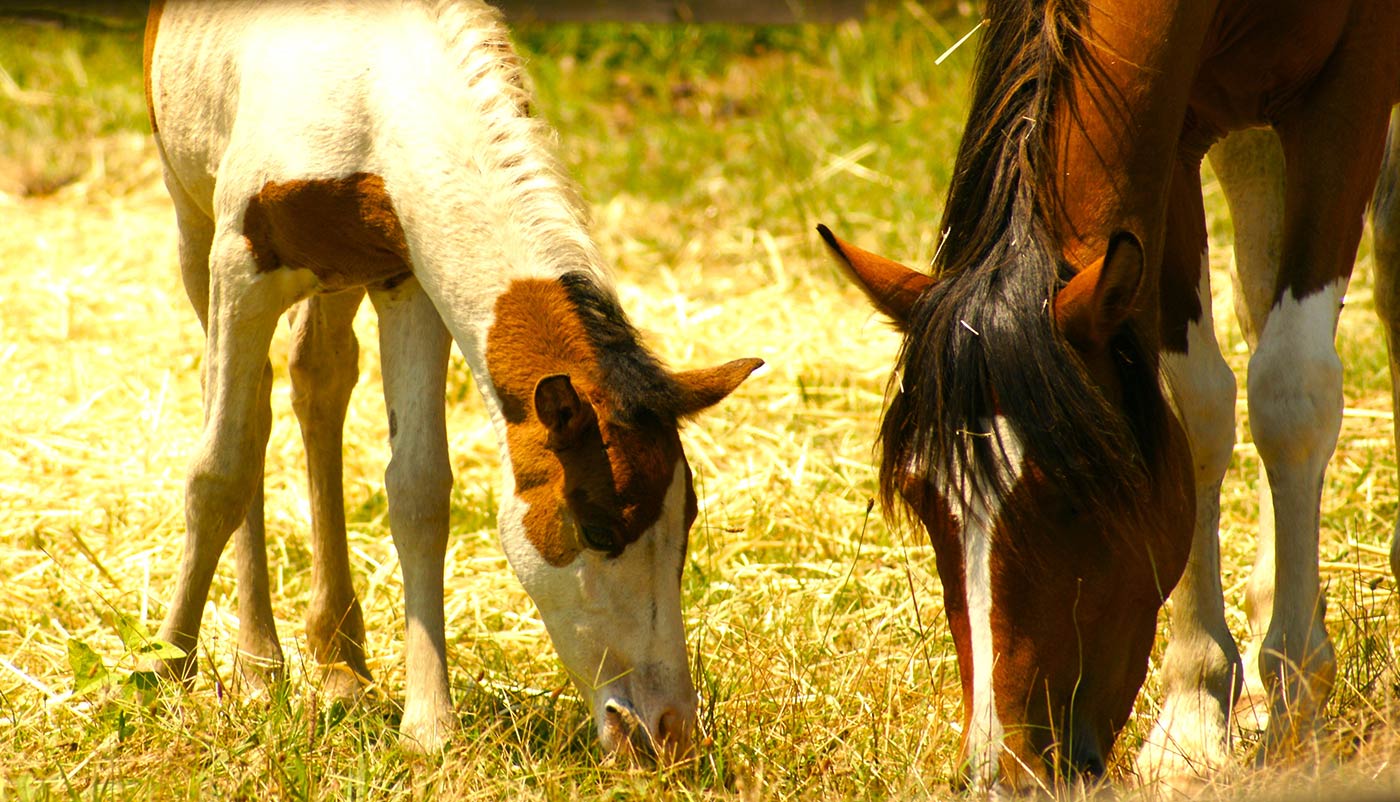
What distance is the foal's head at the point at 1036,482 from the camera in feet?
7.20

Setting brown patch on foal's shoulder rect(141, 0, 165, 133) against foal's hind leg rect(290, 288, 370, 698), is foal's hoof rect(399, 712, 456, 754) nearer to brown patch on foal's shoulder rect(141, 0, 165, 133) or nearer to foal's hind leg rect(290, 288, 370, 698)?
foal's hind leg rect(290, 288, 370, 698)

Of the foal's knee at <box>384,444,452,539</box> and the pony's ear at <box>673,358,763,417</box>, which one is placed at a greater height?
the pony's ear at <box>673,358,763,417</box>

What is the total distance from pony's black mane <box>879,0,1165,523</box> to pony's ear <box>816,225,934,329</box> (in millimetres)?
50

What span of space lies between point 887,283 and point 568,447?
2.26ft

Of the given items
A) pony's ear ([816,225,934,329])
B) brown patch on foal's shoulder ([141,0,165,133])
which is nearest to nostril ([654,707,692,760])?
pony's ear ([816,225,934,329])

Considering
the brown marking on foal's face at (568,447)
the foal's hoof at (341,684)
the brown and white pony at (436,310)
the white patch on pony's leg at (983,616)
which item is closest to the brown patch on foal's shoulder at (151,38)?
the brown and white pony at (436,310)

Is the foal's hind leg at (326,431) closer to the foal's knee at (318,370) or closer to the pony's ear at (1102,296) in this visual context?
the foal's knee at (318,370)

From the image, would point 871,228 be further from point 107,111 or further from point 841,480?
point 107,111

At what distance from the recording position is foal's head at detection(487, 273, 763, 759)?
2.61 m

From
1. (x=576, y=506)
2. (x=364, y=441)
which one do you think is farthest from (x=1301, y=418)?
(x=364, y=441)

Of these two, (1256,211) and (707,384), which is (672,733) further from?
(1256,211)

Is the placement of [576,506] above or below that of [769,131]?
below

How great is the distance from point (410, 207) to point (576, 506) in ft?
2.33

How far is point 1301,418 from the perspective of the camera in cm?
261
